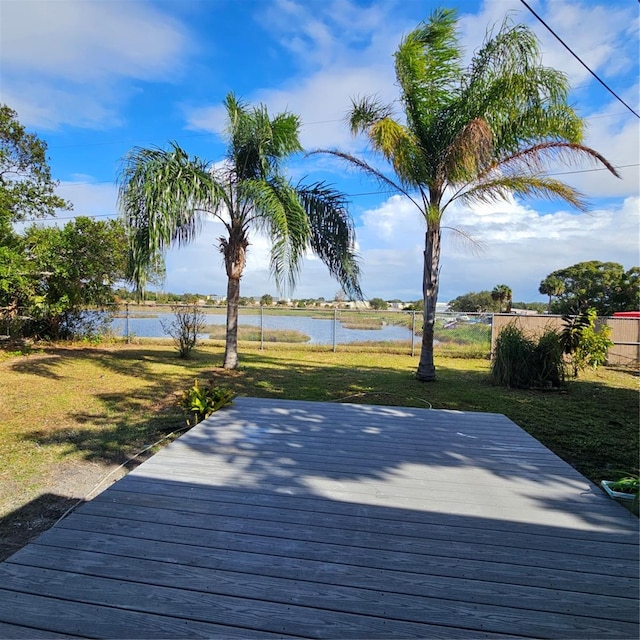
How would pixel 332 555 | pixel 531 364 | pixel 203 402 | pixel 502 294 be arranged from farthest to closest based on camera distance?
1. pixel 502 294
2. pixel 531 364
3. pixel 203 402
4. pixel 332 555

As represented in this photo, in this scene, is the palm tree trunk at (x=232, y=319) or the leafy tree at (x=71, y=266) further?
the leafy tree at (x=71, y=266)

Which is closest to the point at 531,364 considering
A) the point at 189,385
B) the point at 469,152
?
the point at 469,152

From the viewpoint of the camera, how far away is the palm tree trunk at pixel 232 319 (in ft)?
26.5

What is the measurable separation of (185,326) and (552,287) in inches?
1446

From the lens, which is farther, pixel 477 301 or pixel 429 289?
pixel 477 301

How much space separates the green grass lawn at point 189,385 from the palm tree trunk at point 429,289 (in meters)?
0.41

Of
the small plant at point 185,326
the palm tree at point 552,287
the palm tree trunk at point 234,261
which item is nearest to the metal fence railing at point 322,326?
the small plant at point 185,326

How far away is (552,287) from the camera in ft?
119

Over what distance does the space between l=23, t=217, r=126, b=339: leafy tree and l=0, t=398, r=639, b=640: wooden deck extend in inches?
364

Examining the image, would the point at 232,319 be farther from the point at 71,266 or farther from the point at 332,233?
the point at 71,266

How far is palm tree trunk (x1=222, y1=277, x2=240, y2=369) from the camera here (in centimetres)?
807

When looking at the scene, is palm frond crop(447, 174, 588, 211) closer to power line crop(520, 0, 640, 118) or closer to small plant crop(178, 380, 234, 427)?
power line crop(520, 0, 640, 118)

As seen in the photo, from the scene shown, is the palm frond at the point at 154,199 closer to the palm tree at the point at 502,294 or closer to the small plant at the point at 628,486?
the small plant at the point at 628,486

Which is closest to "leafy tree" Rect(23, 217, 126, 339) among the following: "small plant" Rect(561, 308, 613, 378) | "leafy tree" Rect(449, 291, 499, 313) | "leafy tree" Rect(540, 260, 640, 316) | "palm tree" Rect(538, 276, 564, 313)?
"small plant" Rect(561, 308, 613, 378)
